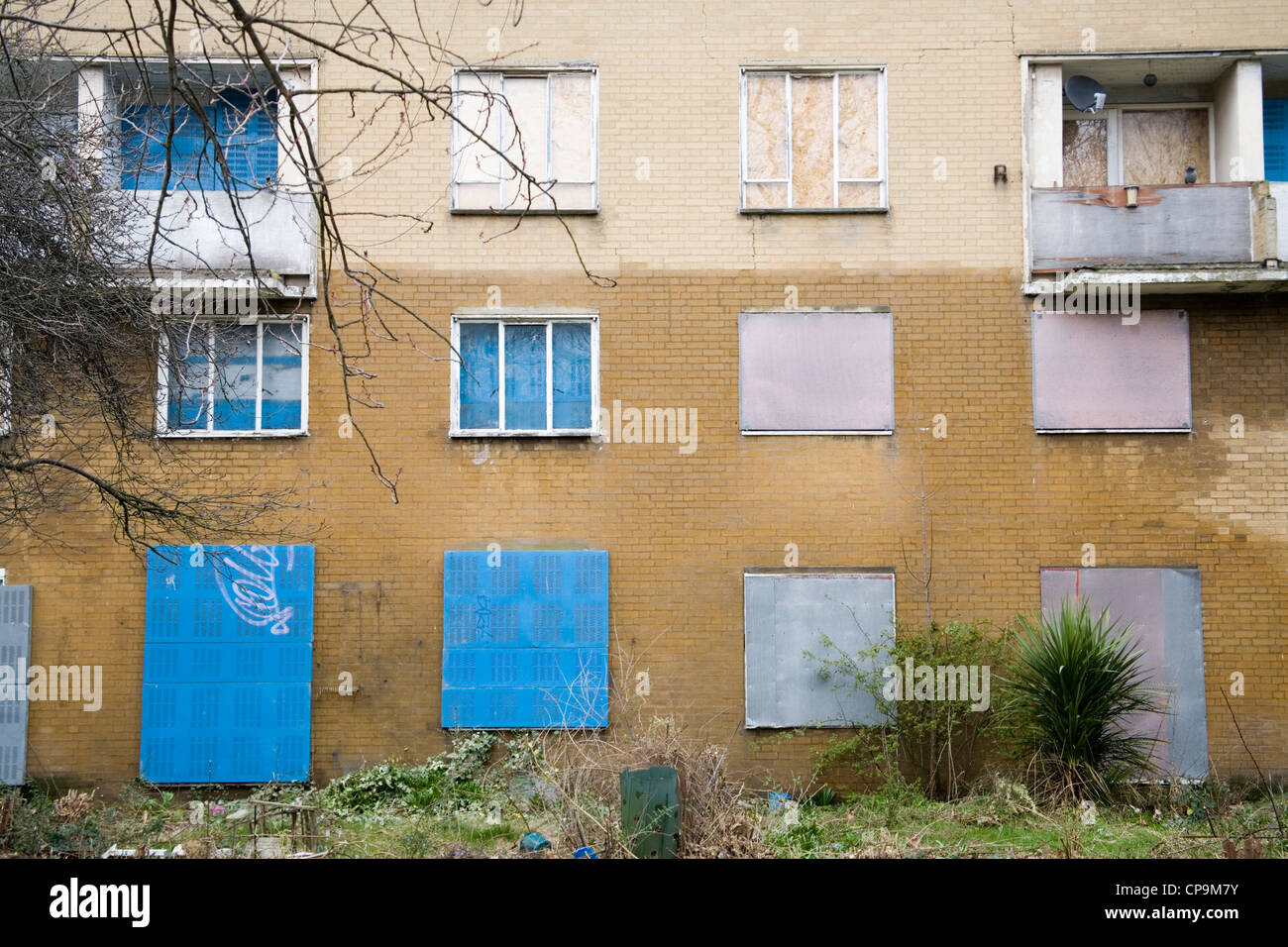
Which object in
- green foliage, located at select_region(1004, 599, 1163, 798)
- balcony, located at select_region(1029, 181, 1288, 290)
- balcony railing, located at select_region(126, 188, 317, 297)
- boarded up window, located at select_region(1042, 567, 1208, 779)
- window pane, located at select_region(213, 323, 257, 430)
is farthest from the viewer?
window pane, located at select_region(213, 323, 257, 430)

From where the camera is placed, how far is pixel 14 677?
13.0 metres

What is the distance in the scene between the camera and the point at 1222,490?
1334cm

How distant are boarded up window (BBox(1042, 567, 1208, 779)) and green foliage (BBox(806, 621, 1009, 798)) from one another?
3.72 ft

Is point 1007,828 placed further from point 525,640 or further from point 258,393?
point 258,393

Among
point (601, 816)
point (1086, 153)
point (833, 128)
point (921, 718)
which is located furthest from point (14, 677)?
point (1086, 153)

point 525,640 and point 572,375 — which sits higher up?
point 572,375

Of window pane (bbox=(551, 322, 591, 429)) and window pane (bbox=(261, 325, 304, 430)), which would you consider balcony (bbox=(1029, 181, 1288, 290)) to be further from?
window pane (bbox=(261, 325, 304, 430))

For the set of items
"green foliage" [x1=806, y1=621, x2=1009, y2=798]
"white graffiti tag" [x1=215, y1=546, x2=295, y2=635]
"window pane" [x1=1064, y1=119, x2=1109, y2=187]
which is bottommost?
"green foliage" [x1=806, y1=621, x2=1009, y2=798]

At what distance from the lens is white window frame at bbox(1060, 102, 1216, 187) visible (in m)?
14.0

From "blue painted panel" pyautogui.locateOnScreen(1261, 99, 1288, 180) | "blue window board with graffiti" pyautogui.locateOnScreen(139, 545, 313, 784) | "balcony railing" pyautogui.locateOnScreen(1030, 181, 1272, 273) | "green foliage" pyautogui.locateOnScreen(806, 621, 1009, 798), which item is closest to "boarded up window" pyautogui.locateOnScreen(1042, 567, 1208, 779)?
"green foliage" pyautogui.locateOnScreen(806, 621, 1009, 798)

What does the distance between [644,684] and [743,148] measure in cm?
641

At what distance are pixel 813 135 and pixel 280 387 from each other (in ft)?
23.0
